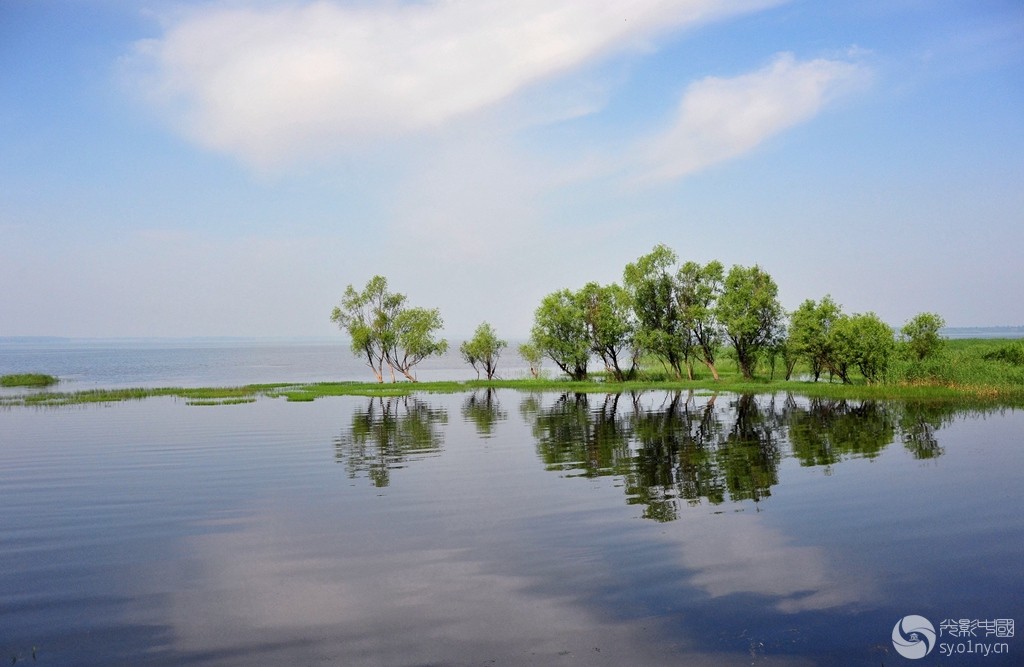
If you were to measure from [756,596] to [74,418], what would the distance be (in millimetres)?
53222

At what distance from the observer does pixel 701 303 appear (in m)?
78.1

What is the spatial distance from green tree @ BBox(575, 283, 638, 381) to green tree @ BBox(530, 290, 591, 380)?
3.36ft

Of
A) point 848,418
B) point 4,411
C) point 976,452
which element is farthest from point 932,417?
point 4,411

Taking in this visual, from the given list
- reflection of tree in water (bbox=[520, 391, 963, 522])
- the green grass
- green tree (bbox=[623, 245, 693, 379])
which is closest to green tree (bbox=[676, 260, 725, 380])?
green tree (bbox=[623, 245, 693, 379])

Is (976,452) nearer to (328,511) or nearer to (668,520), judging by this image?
(668,520)

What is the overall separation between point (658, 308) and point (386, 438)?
50.1 meters

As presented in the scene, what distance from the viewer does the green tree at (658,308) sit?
260 feet

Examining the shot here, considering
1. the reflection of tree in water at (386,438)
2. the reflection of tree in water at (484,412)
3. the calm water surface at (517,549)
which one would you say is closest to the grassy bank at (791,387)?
the reflection of tree in water at (484,412)

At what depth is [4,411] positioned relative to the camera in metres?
55.9

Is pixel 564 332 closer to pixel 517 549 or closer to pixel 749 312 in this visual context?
pixel 749 312

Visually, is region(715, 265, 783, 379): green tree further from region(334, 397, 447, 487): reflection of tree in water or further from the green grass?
the green grass

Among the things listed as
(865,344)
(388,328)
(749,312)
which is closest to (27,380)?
(388,328)

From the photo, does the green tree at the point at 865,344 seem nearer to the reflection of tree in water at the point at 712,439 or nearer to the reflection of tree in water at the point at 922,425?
the reflection of tree in water at the point at 712,439

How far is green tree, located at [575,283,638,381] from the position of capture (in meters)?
83.2
